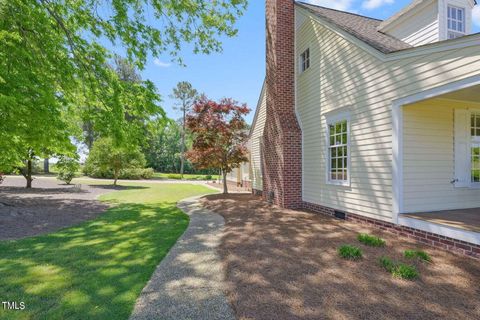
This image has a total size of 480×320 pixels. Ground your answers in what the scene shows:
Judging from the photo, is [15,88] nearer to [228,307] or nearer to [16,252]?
[16,252]

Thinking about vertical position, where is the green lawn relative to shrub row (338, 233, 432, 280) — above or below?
below

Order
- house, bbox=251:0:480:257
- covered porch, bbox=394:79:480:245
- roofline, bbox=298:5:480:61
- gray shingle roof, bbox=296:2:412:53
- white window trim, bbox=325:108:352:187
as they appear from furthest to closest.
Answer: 1. gray shingle roof, bbox=296:2:412:53
2. white window trim, bbox=325:108:352:187
3. covered porch, bbox=394:79:480:245
4. house, bbox=251:0:480:257
5. roofline, bbox=298:5:480:61

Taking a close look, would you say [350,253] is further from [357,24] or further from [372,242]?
[357,24]

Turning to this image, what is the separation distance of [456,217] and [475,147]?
2715 mm

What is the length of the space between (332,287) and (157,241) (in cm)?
391

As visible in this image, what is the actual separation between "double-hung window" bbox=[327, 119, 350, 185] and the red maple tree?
5856mm

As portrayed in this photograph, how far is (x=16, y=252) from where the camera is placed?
517 cm

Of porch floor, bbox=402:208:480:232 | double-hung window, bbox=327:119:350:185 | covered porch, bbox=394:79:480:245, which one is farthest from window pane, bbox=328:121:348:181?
porch floor, bbox=402:208:480:232

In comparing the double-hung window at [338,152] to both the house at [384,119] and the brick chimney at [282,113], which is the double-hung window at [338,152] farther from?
the brick chimney at [282,113]

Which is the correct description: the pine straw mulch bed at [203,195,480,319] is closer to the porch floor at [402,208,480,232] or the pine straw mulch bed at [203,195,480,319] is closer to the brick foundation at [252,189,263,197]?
the porch floor at [402,208,480,232]

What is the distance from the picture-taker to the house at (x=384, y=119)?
5.16 m

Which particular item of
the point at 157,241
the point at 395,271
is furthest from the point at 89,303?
the point at 395,271

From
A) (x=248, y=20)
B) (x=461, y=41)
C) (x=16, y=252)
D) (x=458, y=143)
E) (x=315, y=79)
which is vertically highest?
(x=248, y=20)

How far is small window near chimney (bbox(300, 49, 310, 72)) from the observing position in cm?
937
